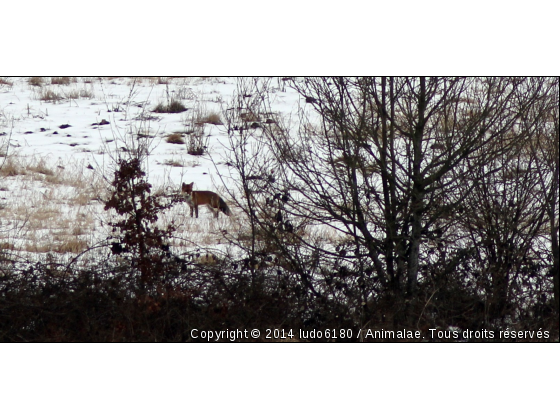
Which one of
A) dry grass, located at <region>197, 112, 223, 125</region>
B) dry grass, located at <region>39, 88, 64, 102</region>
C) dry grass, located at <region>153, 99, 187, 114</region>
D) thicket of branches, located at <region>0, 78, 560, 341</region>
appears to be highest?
dry grass, located at <region>39, 88, 64, 102</region>

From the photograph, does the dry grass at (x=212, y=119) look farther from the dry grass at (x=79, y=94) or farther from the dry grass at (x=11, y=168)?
the dry grass at (x=11, y=168)

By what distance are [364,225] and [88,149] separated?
3281mm

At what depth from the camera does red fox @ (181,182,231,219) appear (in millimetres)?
5803

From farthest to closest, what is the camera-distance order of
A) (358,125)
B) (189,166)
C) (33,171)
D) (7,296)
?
(33,171) → (189,166) → (7,296) → (358,125)

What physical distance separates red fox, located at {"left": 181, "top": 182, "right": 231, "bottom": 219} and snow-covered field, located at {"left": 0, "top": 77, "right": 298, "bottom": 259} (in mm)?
88

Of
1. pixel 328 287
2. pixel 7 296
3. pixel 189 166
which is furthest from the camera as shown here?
pixel 189 166

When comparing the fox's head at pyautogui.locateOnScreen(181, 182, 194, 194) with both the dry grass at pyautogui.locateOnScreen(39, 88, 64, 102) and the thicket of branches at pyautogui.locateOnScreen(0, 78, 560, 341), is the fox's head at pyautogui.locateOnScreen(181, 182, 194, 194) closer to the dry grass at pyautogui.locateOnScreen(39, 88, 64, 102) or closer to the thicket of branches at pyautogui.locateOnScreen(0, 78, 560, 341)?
the thicket of branches at pyautogui.locateOnScreen(0, 78, 560, 341)

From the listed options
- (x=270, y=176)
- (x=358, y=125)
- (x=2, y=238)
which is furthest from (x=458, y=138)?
(x=2, y=238)

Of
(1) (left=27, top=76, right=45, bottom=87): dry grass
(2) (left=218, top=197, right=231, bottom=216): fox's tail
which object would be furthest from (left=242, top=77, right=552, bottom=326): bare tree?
(1) (left=27, top=76, right=45, bottom=87): dry grass

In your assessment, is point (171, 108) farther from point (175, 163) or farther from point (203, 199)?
point (203, 199)

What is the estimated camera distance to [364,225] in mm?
5102

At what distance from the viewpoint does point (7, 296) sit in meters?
5.61
